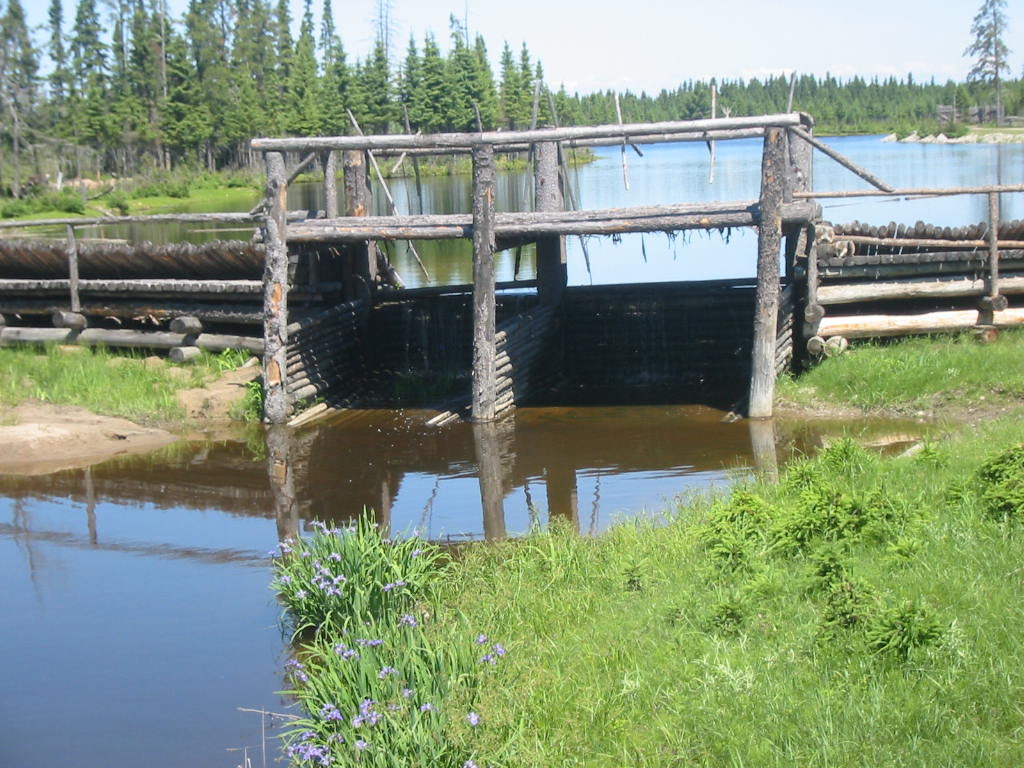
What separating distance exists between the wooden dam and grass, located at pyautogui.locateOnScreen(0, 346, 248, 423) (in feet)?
1.33

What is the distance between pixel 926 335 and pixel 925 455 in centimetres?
585

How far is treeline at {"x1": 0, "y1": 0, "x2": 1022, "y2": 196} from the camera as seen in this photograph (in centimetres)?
6419

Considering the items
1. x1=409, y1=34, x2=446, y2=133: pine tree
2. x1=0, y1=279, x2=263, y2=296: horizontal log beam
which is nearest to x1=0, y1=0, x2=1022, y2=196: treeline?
x1=409, y1=34, x2=446, y2=133: pine tree

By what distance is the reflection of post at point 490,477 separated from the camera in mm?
10410

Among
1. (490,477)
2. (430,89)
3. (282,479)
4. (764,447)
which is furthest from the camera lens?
(430,89)

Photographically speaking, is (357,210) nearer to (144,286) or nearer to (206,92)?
(144,286)

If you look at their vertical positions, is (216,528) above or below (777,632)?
below

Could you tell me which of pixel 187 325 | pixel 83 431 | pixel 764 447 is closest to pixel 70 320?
pixel 187 325

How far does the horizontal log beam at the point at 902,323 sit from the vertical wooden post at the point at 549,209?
4.02 metres

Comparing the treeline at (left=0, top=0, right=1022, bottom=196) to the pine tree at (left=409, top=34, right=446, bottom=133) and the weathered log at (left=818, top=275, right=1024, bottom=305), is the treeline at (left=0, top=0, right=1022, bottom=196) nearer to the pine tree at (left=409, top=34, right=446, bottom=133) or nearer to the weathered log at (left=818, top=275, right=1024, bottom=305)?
the pine tree at (left=409, top=34, right=446, bottom=133)

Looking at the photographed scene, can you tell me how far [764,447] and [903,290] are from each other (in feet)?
11.9

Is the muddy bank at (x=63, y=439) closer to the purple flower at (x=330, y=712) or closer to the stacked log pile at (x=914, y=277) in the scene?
the purple flower at (x=330, y=712)

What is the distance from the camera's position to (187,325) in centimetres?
1588

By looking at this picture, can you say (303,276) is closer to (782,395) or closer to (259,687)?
(782,395)
